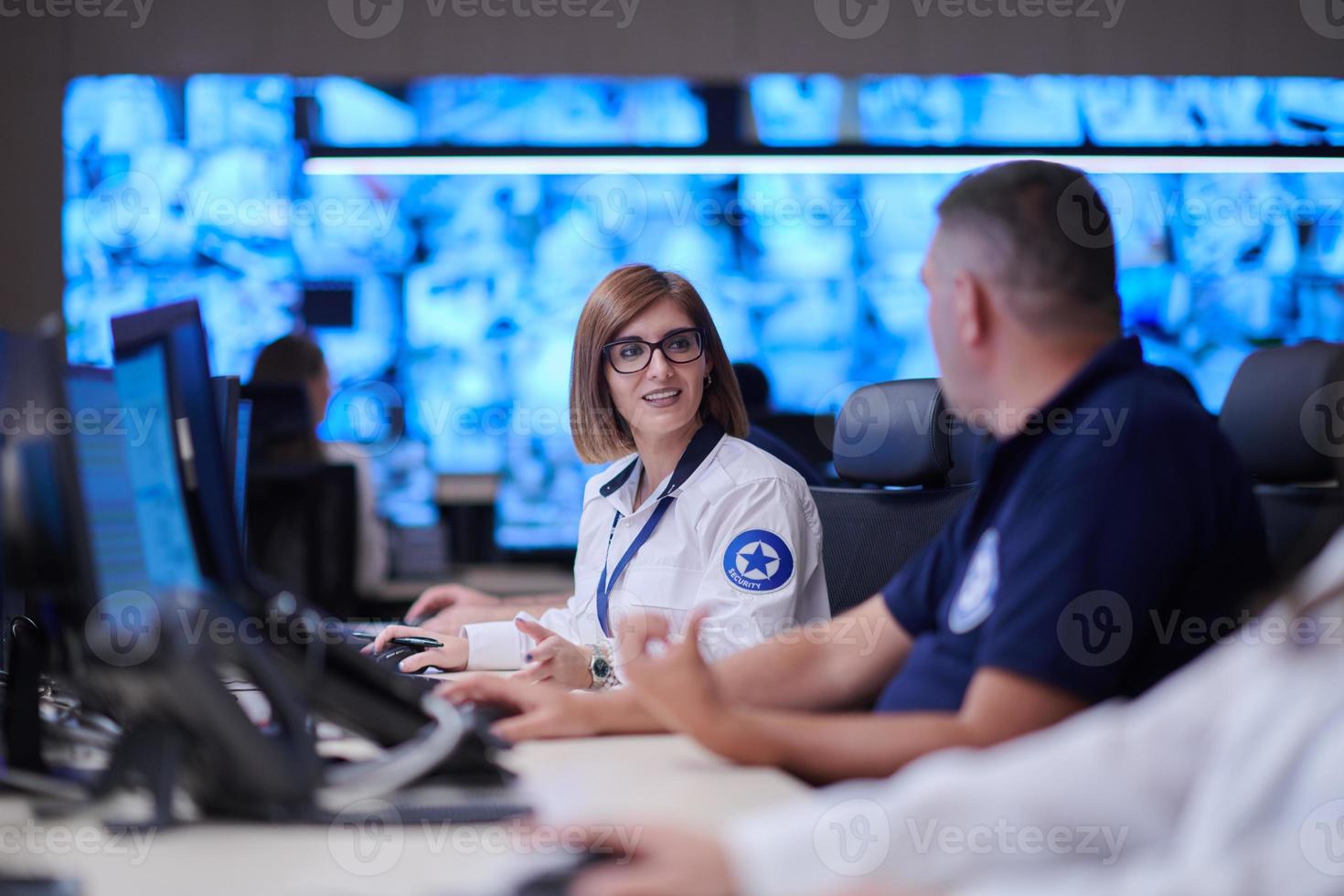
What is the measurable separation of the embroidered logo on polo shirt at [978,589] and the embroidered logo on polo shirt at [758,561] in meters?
0.65

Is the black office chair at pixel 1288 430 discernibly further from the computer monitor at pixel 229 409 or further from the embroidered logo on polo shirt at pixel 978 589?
the computer monitor at pixel 229 409

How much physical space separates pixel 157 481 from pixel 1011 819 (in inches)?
32.0

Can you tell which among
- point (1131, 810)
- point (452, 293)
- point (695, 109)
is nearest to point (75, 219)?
point (452, 293)

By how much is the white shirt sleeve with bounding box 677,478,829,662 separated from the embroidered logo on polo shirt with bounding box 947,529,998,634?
0.59 m

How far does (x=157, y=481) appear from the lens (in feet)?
3.57

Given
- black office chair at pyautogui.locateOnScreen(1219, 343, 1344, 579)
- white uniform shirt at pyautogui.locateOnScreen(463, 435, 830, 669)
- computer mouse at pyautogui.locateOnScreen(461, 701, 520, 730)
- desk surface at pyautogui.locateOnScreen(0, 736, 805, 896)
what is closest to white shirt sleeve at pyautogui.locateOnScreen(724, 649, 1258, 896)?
desk surface at pyautogui.locateOnScreen(0, 736, 805, 896)

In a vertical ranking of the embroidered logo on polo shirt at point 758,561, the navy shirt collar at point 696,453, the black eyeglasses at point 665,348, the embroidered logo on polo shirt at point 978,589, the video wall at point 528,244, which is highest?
the video wall at point 528,244

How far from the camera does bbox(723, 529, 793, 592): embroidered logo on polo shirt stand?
1942mm

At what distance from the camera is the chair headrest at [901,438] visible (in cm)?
234

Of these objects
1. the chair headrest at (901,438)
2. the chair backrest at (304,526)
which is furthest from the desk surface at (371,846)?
the chair headrest at (901,438)

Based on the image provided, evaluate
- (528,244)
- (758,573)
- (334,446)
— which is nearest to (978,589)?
(758,573)

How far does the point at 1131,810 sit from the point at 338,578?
2128mm

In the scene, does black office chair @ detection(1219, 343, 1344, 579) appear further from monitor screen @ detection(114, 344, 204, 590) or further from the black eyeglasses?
monitor screen @ detection(114, 344, 204, 590)

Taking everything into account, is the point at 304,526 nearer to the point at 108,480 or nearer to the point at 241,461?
the point at 241,461
